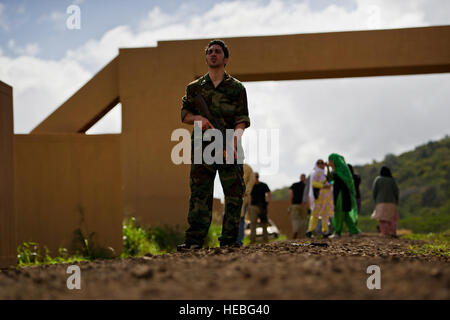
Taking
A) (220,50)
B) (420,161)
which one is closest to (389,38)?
(220,50)

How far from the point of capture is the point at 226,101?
5055mm

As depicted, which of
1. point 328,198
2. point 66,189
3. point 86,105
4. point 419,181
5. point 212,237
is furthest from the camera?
point 419,181

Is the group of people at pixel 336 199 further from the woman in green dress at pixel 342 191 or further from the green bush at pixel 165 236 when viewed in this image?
the green bush at pixel 165 236

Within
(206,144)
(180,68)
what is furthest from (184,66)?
(206,144)

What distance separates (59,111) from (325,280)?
10354 mm

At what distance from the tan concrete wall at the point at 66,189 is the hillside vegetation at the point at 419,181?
20.8m

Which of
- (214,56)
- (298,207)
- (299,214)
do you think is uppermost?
(214,56)

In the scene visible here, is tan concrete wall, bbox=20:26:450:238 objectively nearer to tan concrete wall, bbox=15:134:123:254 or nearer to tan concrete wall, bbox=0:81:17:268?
tan concrete wall, bbox=15:134:123:254

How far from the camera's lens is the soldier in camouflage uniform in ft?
16.2

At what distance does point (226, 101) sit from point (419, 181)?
36413mm

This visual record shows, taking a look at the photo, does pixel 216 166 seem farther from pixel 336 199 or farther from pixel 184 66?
pixel 184 66

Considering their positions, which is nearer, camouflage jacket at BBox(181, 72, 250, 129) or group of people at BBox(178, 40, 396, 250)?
group of people at BBox(178, 40, 396, 250)

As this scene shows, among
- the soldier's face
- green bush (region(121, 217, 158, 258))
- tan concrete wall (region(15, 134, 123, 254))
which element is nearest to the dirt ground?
the soldier's face

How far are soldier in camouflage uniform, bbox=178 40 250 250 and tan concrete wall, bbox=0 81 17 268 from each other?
5.86 feet
